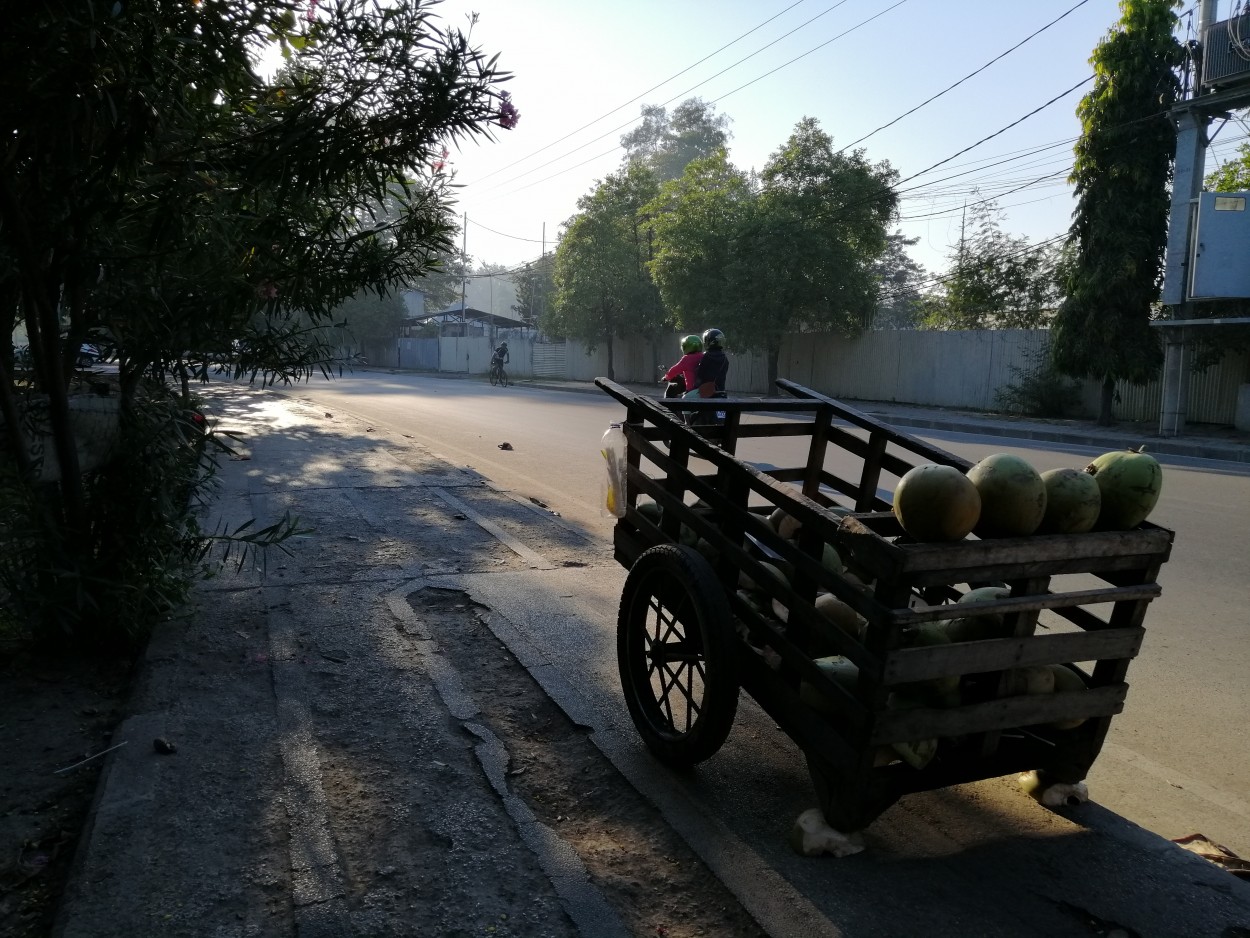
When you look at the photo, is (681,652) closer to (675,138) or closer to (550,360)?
(550,360)

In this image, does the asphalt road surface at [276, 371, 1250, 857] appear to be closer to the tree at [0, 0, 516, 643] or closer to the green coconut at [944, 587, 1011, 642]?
the green coconut at [944, 587, 1011, 642]

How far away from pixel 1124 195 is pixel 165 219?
65.0ft

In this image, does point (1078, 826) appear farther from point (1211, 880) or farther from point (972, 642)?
point (972, 642)

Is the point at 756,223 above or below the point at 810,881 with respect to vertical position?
above

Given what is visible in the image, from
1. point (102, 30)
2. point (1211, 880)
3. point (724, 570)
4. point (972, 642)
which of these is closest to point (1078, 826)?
point (1211, 880)

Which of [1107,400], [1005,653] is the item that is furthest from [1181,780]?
[1107,400]

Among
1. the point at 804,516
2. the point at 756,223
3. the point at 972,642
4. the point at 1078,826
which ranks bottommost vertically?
the point at 1078,826

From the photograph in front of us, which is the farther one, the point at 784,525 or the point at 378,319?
the point at 378,319

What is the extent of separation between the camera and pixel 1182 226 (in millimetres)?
17547

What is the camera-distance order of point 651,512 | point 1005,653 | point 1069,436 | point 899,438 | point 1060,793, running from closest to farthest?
point 1005,653
point 1060,793
point 899,438
point 651,512
point 1069,436

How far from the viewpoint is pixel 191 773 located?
330cm

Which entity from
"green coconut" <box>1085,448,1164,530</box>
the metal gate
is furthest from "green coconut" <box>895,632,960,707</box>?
the metal gate

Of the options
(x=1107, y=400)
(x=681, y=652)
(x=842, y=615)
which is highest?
(x=842, y=615)

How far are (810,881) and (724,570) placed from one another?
40.7 inches
